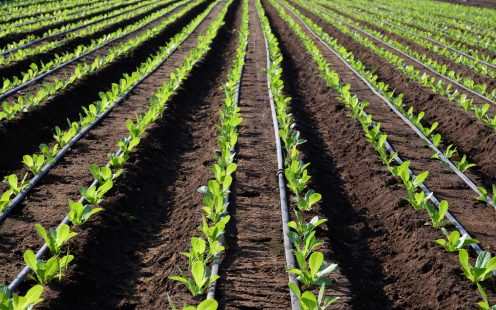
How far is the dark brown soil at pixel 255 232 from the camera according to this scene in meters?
3.39

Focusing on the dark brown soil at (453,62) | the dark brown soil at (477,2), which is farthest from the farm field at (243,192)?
the dark brown soil at (477,2)

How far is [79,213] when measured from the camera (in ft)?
13.0

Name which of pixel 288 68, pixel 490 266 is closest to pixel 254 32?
pixel 288 68

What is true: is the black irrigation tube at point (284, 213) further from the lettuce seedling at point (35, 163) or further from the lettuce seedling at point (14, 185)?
the lettuce seedling at point (35, 163)

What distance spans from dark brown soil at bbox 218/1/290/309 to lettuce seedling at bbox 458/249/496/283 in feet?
3.89

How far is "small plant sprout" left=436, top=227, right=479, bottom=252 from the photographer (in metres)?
3.79

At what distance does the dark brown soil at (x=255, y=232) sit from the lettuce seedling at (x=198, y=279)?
12 cm

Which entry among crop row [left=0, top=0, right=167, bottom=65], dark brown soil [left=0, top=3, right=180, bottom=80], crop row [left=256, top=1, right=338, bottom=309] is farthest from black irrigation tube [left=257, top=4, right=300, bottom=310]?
crop row [left=0, top=0, right=167, bottom=65]

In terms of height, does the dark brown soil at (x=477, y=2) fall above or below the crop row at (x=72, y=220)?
above

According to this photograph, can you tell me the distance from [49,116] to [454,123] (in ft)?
19.0

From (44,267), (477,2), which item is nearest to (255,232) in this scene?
(44,267)

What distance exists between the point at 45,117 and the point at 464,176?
5322 millimetres

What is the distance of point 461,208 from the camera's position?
4.77 metres

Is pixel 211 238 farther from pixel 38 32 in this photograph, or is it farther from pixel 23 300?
pixel 38 32
